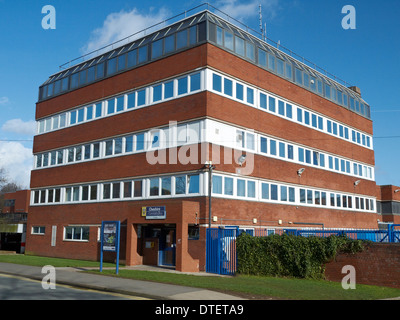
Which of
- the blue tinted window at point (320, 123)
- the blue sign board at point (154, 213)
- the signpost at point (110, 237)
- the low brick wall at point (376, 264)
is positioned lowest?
the low brick wall at point (376, 264)

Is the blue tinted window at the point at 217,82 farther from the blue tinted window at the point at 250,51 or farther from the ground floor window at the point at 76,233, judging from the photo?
the ground floor window at the point at 76,233

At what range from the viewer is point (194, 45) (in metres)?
24.6

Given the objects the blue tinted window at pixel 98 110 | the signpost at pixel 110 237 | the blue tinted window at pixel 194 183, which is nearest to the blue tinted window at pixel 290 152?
the blue tinted window at pixel 194 183

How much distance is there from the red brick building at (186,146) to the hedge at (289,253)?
3177mm

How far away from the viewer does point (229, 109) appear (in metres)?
24.6

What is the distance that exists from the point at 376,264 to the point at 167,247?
11895mm

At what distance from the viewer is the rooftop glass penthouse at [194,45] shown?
25.2 metres

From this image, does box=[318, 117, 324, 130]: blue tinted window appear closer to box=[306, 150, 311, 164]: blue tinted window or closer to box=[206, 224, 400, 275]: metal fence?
box=[306, 150, 311, 164]: blue tinted window

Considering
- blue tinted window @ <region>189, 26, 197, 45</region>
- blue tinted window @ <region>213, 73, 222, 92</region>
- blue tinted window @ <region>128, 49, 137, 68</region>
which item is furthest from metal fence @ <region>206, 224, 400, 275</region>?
blue tinted window @ <region>128, 49, 137, 68</region>

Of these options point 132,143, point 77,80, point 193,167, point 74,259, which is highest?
point 77,80

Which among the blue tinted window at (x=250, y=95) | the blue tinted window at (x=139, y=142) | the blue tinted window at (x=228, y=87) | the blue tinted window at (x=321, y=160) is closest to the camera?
the blue tinted window at (x=228, y=87)
